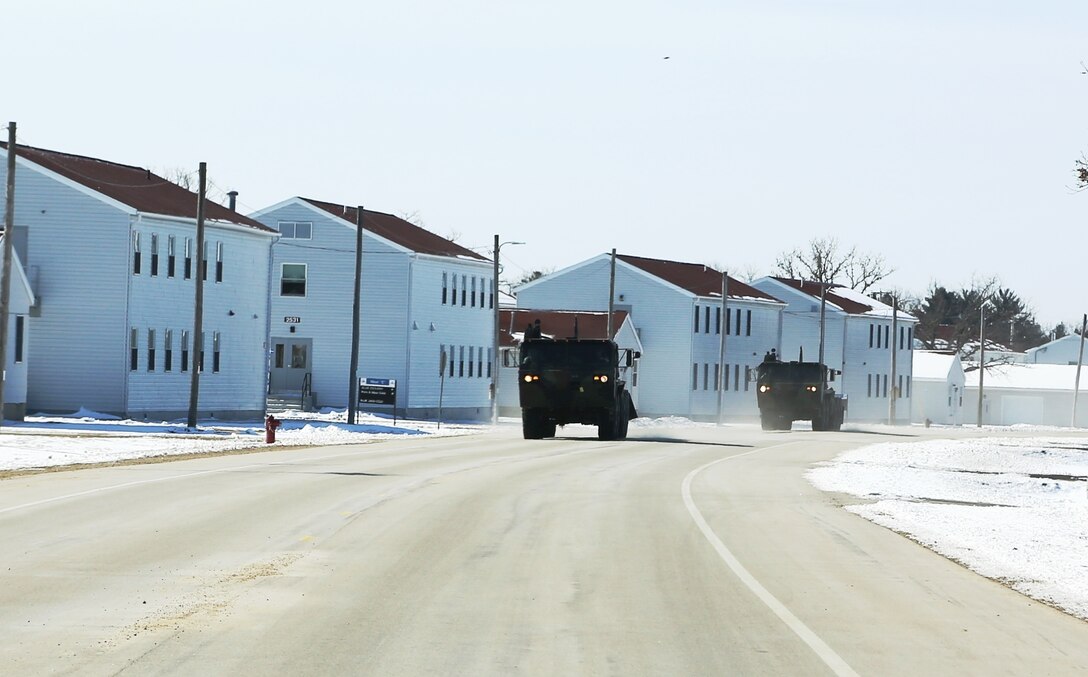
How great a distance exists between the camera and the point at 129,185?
59875 mm

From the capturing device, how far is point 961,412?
123 m

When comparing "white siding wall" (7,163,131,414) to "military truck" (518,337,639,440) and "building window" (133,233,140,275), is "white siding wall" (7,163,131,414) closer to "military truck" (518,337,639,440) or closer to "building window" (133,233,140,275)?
"building window" (133,233,140,275)

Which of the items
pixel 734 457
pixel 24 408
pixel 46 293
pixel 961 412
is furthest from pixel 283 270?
pixel 961 412

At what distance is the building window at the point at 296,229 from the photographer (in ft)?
240

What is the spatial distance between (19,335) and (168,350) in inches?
236

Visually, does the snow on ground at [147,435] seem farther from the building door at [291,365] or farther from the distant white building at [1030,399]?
the distant white building at [1030,399]

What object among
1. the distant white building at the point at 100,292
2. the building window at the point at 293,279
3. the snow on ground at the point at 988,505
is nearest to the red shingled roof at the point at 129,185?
the distant white building at the point at 100,292

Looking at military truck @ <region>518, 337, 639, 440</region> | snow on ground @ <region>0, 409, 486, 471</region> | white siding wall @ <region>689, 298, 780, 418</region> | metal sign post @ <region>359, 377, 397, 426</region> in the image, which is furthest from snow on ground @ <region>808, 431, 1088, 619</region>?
white siding wall @ <region>689, 298, 780, 418</region>

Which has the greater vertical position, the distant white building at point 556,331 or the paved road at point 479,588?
the distant white building at point 556,331

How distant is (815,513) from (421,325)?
51022mm

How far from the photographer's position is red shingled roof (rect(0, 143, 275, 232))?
5588cm

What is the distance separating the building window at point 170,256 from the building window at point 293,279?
15.1 metres

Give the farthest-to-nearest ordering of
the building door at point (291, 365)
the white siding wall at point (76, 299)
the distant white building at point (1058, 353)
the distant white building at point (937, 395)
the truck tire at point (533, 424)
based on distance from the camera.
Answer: the distant white building at point (1058, 353) < the distant white building at point (937, 395) < the building door at point (291, 365) < the white siding wall at point (76, 299) < the truck tire at point (533, 424)

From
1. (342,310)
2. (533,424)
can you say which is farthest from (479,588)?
(342,310)
